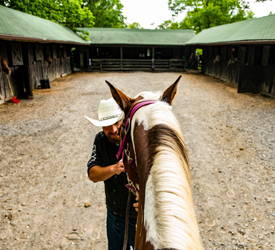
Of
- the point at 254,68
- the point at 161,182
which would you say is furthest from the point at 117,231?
the point at 254,68

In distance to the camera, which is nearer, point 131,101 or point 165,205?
point 165,205

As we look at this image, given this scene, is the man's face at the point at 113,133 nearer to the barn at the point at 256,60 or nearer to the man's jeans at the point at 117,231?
the man's jeans at the point at 117,231

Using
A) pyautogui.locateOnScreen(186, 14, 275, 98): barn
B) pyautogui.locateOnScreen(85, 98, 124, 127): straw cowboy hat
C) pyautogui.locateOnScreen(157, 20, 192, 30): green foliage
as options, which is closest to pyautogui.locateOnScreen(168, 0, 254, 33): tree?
pyautogui.locateOnScreen(157, 20, 192, 30): green foliage

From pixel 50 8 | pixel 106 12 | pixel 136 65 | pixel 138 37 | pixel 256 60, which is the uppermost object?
pixel 106 12

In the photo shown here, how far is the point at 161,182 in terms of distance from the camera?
0.90 m

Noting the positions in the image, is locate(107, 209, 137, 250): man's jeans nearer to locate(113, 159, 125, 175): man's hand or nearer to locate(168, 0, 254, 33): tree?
locate(113, 159, 125, 175): man's hand

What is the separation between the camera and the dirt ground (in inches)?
138

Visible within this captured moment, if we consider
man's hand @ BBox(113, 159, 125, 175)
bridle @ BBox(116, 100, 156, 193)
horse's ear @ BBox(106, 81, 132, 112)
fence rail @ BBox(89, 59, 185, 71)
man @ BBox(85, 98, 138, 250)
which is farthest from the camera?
fence rail @ BBox(89, 59, 185, 71)

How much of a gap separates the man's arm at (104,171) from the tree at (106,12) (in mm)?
42541

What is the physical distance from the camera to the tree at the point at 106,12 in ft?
130

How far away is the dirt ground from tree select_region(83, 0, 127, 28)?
117 feet

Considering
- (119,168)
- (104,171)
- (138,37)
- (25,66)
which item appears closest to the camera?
(119,168)

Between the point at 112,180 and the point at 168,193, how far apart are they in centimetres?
135

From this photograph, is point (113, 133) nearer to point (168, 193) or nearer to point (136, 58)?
point (168, 193)
